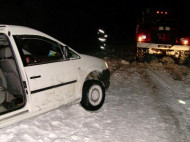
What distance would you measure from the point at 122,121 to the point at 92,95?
34.6 inches

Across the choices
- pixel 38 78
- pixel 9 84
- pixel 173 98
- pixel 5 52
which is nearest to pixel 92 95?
pixel 38 78

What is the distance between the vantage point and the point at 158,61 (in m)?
11.2

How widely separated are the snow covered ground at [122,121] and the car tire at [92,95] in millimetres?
150

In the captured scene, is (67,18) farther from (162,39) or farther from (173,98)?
(173,98)

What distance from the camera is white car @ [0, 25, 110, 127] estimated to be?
151 inches

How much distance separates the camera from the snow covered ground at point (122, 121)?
416cm

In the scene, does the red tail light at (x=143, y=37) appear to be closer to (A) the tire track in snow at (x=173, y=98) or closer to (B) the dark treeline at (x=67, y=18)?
(A) the tire track in snow at (x=173, y=98)

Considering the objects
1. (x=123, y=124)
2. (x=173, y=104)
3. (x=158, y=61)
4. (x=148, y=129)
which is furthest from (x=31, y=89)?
(x=158, y=61)

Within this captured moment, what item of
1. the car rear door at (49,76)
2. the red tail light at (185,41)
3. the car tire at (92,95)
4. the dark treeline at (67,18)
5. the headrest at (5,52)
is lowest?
the car tire at (92,95)

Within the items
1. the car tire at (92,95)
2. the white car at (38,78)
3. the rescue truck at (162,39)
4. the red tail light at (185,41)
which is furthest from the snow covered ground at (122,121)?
the red tail light at (185,41)

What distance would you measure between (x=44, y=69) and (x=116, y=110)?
2.04m

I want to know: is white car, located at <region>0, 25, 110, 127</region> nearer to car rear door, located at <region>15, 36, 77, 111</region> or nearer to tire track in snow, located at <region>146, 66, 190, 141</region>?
car rear door, located at <region>15, 36, 77, 111</region>

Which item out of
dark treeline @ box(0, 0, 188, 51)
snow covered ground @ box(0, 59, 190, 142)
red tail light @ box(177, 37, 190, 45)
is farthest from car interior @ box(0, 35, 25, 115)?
dark treeline @ box(0, 0, 188, 51)

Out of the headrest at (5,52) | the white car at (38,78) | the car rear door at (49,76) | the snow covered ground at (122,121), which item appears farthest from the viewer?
the headrest at (5,52)
